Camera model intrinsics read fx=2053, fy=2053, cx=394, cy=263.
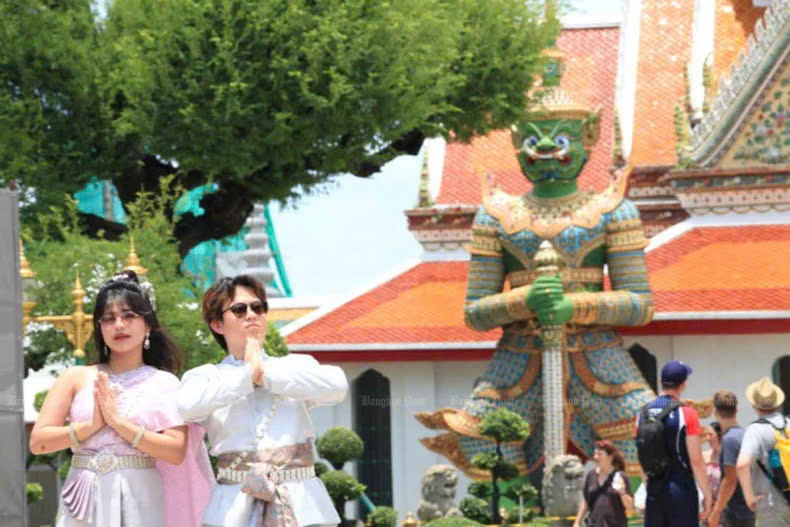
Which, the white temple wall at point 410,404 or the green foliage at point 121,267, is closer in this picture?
the green foliage at point 121,267

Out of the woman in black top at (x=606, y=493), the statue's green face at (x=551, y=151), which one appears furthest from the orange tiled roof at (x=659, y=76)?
the woman in black top at (x=606, y=493)

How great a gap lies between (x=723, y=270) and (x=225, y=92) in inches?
202

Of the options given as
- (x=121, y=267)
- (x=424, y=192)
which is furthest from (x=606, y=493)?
(x=424, y=192)

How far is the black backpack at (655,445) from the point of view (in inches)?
379

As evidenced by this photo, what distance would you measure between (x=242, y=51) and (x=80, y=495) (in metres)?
8.72

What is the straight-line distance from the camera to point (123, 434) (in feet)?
22.4

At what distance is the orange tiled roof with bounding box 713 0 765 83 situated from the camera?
2089cm

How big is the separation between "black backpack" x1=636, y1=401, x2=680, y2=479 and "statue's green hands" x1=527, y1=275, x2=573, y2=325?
18.1ft

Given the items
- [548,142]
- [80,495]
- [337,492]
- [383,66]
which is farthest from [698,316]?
[80,495]

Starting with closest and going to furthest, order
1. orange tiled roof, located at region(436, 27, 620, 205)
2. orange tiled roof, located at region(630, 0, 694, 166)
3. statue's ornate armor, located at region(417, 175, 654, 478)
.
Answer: statue's ornate armor, located at region(417, 175, 654, 478), orange tiled roof, located at region(630, 0, 694, 166), orange tiled roof, located at region(436, 27, 620, 205)

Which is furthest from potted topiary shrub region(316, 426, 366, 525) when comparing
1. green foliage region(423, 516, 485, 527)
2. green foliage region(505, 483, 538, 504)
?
green foliage region(505, 483, 538, 504)

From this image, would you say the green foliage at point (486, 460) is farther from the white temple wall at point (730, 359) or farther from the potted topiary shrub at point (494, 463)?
the white temple wall at point (730, 359)

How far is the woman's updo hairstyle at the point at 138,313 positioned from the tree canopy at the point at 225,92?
8.06 metres

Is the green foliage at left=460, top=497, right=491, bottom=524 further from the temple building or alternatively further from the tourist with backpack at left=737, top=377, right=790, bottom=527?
the tourist with backpack at left=737, top=377, right=790, bottom=527
